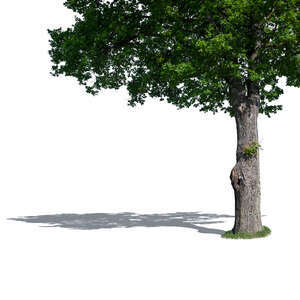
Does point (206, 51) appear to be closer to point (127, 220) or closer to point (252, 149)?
point (252, 149)

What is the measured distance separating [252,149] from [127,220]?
8782mm

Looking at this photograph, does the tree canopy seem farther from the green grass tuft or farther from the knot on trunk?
the green grass tuft

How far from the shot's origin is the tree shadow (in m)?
23.6

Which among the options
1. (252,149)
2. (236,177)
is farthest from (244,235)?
(252,149)

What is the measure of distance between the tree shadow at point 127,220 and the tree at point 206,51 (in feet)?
14.7

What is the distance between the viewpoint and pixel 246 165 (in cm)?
1986

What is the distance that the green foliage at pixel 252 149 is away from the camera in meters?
19.7

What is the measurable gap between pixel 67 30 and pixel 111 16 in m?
2.27

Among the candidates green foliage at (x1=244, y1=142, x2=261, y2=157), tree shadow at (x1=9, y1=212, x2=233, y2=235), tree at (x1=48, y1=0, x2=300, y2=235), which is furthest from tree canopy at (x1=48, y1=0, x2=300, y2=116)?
tree shadow at (x1=9, y1=212, x2=233, y2=235)

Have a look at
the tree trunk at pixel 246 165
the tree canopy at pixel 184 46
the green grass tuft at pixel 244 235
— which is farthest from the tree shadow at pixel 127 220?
the tree canopy at pixel 184 46

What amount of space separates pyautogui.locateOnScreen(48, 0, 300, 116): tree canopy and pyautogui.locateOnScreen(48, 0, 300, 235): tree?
0.04m

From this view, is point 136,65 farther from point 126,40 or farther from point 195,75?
point 195,75

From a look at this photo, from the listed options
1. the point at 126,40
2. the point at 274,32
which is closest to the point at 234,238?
the point at 274,32

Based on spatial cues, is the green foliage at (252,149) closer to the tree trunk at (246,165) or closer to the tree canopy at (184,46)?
the tree trunk at (246,165)
